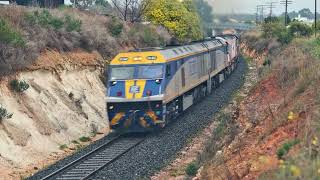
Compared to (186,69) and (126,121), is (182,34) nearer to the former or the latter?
(186,69)

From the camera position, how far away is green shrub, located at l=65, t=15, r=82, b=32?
2806 cm

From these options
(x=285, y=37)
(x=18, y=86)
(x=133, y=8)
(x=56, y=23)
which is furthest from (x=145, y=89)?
(x=285, y=37)

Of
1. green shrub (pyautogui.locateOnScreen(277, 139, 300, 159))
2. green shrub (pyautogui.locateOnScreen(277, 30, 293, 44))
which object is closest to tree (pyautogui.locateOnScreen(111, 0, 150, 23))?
green shrub (pyautogui.locateOnScreen(277, 30, 293, 44))

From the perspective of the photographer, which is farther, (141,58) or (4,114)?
(141,58)

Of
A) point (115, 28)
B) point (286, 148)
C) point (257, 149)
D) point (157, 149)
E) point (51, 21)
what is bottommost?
point (157, 149)

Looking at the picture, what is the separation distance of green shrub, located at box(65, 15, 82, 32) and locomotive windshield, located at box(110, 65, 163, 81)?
27.9 feet

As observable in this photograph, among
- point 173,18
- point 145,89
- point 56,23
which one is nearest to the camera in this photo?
point 145,89

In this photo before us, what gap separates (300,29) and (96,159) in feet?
160

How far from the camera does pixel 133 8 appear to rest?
5294cm

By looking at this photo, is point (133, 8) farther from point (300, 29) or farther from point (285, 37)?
point (300, 29)

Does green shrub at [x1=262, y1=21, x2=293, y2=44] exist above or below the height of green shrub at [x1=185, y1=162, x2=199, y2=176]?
above

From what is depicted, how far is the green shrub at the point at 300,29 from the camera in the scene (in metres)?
58.0

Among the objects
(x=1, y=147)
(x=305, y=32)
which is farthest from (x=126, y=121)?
(x=305, y=32)

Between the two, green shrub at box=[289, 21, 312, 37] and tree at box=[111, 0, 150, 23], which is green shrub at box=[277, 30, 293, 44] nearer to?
green shrub at box=[289, 21, 312, 37]
